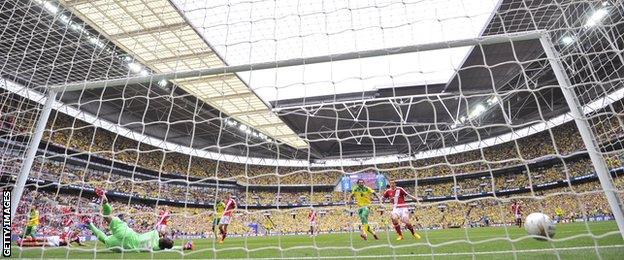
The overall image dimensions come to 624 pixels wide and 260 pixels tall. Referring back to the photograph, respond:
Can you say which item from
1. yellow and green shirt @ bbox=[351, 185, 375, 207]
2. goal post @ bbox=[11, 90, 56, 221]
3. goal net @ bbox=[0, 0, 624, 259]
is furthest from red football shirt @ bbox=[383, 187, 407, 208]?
goal post @ bbox=[11, 90, 56, 221]

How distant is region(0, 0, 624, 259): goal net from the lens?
4.94 meters

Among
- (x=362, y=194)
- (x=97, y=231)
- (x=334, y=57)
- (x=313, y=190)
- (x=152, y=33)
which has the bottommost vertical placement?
(x=97, y=231)

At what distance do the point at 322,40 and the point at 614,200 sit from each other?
488 centimetres

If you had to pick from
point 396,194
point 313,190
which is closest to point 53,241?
point 396,194

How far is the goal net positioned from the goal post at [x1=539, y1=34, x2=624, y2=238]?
0.02 m

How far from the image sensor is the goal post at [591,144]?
3617 millimetres

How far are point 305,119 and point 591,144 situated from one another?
24063mm

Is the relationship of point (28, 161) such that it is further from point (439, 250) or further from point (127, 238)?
point (439, 250)

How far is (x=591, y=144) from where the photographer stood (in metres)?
3.86

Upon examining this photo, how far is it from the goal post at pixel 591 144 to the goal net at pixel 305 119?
0.06 feet

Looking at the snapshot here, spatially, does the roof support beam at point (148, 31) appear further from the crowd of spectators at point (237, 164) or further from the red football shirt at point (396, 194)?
the crowd of spectators at point (237, 164)

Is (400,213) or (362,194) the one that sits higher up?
(362,194)

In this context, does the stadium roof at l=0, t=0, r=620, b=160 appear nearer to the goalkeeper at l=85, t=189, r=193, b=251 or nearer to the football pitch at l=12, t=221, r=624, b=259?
the football pitch at l=12, t=221, r=624, b=259

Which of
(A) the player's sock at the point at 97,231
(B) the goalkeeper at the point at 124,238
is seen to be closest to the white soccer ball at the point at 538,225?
(B) the goalkeeper at the point at 124,238
